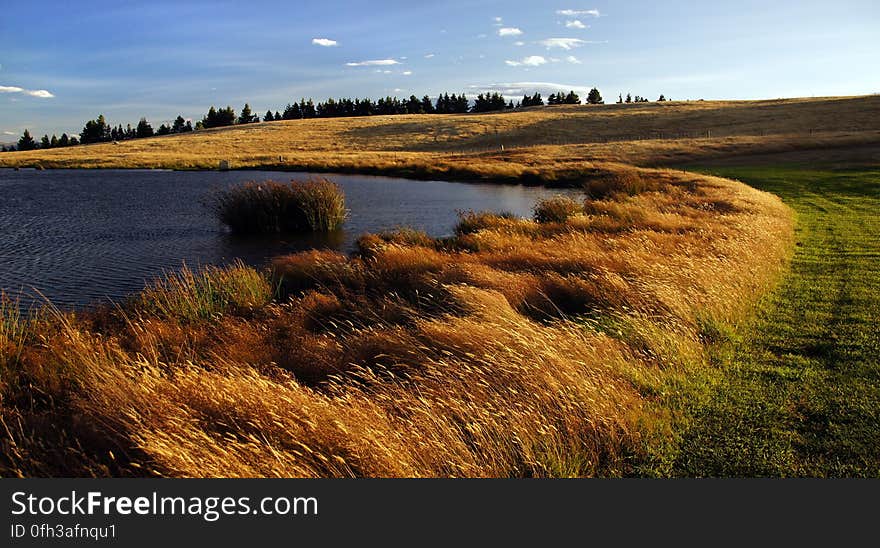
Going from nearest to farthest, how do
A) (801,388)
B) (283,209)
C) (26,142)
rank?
(801,388) → (283,209) → (26,142)

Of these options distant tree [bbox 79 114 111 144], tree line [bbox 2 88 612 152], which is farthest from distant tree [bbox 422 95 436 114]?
distant tree [bbox 79 114 111 144]

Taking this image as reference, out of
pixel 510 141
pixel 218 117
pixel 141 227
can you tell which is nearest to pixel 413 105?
pixel 218 117

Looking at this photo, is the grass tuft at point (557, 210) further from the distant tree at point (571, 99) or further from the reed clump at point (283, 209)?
the distant tree at point (571, 99)

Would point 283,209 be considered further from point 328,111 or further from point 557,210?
point 328,111

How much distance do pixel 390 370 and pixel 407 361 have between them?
0.19 meters

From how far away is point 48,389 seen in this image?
18.7ft

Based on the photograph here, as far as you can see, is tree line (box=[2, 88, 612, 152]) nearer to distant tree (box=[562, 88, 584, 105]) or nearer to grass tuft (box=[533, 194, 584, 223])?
distant tree (box=[562, 88, 584, 105])

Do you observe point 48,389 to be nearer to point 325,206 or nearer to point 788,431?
point 788,431

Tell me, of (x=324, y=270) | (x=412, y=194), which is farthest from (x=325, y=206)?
(x=412, y=194)

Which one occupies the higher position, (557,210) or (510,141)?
(510,141)

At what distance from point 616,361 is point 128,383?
4.41 m

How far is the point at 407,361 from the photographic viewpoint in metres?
5.98

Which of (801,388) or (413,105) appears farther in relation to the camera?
(413,105)

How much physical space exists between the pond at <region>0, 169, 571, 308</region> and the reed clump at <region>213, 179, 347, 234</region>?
754 millimetres
